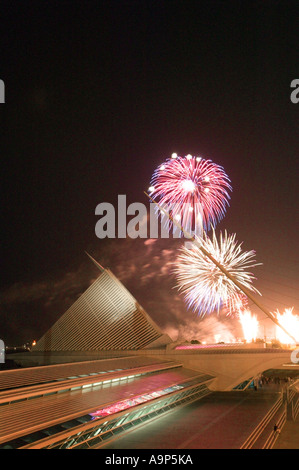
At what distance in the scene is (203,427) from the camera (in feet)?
48.3

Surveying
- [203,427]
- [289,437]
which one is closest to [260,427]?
[289,437]

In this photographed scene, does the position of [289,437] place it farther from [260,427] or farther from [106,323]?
[106,323]

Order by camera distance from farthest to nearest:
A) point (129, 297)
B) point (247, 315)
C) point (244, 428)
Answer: point (247, 315)
point (129, 297)
point (244, 428)

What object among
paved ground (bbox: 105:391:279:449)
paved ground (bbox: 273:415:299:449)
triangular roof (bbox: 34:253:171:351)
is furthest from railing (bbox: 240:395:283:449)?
triangular roof (bbox: 34:253:171:351)

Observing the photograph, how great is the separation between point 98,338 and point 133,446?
20259mm

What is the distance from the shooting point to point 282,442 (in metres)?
13.2

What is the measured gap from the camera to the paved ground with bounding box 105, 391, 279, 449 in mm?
12461

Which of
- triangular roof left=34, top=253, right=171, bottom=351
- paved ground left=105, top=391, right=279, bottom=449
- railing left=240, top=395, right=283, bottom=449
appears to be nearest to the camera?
paved ground left=105, top=391, right=279, bottom=449

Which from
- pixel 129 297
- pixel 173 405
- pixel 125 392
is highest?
pixel 129 297

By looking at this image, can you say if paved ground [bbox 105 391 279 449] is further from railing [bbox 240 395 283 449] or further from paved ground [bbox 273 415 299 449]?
paved ground [bbox 273 415 299 449]

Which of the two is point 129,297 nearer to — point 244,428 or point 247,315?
point 247,315

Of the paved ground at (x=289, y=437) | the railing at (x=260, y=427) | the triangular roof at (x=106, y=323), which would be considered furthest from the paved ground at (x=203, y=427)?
the triangular roof at (x=106, y=323)

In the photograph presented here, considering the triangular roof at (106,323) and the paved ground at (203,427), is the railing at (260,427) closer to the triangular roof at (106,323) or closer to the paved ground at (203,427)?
the paved ground at (203,427)

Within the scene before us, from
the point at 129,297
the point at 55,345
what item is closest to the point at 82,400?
the point at 129,297
